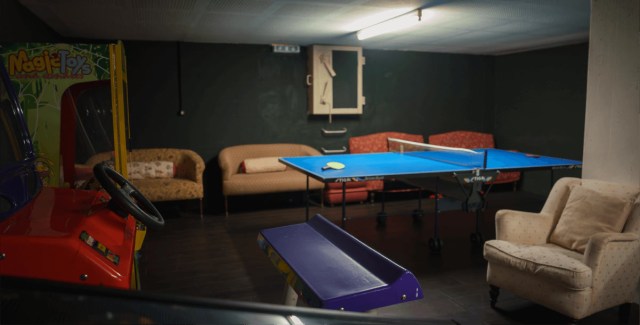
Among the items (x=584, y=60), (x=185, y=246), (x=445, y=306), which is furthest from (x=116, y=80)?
(x=584, y=60)

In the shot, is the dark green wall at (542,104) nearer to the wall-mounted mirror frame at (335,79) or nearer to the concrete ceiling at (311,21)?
the concrete ceiling at (311,21)

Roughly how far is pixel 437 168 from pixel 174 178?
3.48 metres

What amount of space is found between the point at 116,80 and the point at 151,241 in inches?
96.6

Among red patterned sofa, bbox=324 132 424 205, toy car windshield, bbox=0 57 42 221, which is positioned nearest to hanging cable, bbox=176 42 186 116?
red patterned sofa, bbox=324 132 424 205

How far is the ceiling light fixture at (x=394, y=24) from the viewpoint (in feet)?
14.9

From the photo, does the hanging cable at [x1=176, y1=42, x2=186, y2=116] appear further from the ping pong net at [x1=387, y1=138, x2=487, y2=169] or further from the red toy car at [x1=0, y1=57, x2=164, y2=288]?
the red toy car at [x1=0, y1=57, x2=164, y2=288]

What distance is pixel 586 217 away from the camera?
328cm

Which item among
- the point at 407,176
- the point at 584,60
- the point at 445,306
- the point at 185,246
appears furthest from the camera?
the point at 584,60

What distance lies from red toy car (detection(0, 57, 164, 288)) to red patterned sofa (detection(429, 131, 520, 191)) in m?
6.14

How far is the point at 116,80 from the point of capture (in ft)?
9.77

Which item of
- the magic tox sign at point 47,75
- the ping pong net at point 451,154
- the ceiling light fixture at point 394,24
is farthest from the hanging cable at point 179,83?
the magic tox sign at point 47,75

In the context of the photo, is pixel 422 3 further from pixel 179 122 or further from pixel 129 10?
pixel 179 122

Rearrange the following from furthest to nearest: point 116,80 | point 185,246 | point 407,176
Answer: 1. point 185,246
2. point 407,176
3. point 116,80

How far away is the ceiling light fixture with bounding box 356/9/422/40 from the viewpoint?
4.54 metres
